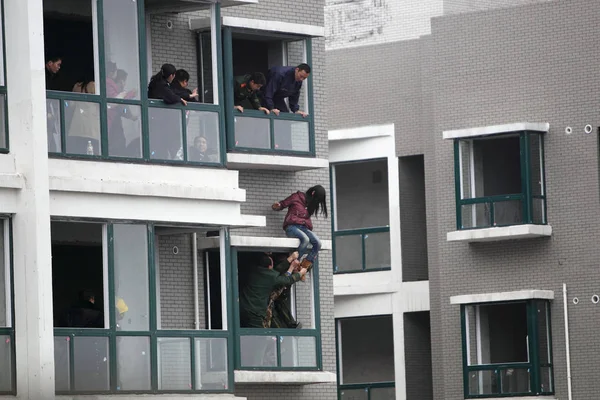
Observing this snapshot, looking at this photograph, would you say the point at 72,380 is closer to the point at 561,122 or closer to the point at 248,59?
the point at 248,59

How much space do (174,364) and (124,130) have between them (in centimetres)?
342

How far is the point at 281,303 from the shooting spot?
32.7 meters

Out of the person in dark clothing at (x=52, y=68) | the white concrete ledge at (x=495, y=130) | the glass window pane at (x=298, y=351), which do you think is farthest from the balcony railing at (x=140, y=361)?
the white concrete ledge at (x=495, y=130)

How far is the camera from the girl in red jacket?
32.8 m

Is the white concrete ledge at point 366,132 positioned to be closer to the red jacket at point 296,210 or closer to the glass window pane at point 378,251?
the glass window pane at point 378,251

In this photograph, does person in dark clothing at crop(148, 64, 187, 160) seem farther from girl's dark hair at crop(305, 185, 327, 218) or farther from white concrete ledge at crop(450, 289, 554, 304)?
white concrete ledge at crop(450, 289, 554, 304)

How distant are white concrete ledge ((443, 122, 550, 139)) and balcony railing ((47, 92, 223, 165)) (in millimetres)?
10764

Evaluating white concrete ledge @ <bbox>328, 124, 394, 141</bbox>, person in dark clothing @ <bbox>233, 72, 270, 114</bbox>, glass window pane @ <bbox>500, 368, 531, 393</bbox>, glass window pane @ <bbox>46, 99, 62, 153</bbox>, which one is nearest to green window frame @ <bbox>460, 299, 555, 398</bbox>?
glass window pane @ <bbox>500, 368, 531, 393</bbox>

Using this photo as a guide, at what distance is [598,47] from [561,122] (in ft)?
5.37

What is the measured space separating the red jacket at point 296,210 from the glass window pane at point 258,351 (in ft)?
6.56

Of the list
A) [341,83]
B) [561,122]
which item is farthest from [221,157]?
[341,83]

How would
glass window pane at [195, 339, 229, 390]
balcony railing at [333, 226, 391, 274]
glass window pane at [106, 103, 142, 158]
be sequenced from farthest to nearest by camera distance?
balcony railing at [333, 226, 391, 274]
glass window pane at [195, 339, 229, 390]
glass window pane at [106, 103, 142, 158]

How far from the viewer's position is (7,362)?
2717 cm

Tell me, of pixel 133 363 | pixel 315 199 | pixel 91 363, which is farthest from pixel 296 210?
pixel 91 363
